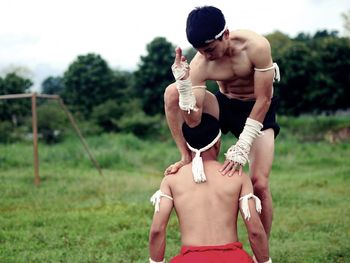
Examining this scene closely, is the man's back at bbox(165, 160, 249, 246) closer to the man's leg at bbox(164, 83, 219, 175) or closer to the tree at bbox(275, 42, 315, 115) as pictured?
the man's leg at bbox(164, 83, 219, 175)

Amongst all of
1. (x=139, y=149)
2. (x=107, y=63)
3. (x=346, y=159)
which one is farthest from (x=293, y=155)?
(x=107, y=63)

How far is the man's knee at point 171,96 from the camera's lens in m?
3.45

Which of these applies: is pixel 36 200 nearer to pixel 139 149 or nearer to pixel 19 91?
pixel 19 91

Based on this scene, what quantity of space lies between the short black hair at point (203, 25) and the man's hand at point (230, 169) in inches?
27.6

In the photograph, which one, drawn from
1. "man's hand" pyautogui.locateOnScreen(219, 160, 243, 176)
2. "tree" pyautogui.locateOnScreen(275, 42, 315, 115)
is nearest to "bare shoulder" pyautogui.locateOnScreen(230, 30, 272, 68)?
"man's hand" pyautogui.locateOnScreen(219, 160, 243, 176)

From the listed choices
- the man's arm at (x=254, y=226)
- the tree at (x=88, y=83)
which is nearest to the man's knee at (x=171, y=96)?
the man's arm at (x=254, y=226)

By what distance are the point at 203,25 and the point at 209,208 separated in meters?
1.02

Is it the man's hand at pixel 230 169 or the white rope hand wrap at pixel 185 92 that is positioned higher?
the white rope hand wrap at pixel 185 92

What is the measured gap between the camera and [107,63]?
27156mm

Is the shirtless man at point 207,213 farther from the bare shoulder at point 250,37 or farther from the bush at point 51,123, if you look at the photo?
the bush at point 51,123

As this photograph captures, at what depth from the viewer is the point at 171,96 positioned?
3480mm

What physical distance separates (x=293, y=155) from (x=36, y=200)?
8408mm

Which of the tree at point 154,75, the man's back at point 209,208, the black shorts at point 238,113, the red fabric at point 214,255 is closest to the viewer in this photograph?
the red fabric at point 214,255

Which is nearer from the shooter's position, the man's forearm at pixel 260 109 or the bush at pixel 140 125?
the man's forearm at pixel 260 109
